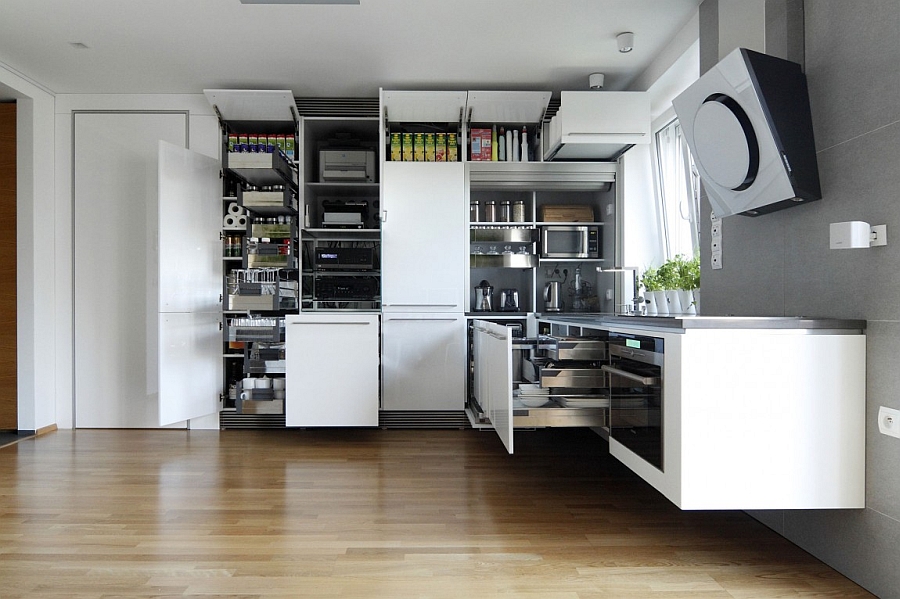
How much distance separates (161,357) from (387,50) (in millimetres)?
2496

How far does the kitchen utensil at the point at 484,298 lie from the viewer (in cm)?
464

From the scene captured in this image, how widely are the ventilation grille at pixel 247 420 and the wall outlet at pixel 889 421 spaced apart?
12.1ft

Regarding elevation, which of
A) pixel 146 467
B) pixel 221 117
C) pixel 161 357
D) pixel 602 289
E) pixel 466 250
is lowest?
pixel 146 467

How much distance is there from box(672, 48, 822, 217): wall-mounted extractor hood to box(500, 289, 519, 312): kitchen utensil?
2.39 m

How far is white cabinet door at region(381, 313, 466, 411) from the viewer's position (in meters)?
4.27

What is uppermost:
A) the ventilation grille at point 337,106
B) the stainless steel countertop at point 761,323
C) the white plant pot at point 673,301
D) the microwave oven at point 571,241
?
the ventilation grille at point 337,106

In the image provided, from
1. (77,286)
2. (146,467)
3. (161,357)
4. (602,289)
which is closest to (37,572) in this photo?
(146,467)

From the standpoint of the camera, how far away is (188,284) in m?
4.16

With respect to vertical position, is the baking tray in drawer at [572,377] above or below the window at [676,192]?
below

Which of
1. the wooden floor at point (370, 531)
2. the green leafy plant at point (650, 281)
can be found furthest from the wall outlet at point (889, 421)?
the green leafy plant at point (650, 281)

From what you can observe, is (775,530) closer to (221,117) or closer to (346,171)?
(346,171)

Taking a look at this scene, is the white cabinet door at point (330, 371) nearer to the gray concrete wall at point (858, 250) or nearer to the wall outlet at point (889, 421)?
the gray concrete wall at point (858, 250)

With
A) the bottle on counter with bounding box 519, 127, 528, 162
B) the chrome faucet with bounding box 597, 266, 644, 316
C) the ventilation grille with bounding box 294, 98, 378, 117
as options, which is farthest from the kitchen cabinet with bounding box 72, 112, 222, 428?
the chrome faucet with bounding box 597, 266, 644, 316

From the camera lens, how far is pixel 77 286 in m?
4.45
